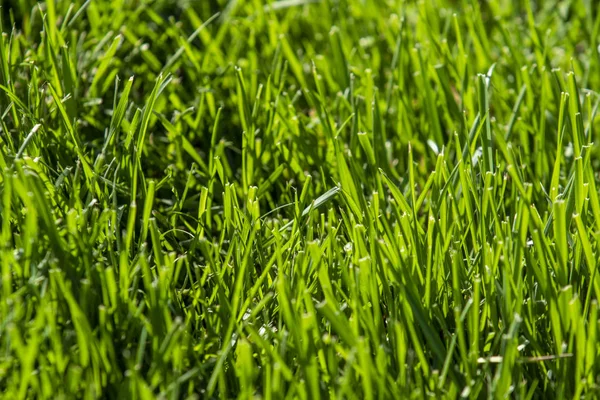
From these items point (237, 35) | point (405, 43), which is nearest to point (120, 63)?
point (237, 35)

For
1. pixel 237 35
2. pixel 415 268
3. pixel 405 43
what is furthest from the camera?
pixel 237 35

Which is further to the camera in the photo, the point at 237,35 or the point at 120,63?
the point at 237,35

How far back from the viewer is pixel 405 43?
2182mm

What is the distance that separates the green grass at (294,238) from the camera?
1201 millimetres

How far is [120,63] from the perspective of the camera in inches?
86.6

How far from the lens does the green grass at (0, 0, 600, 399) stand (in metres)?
1.20

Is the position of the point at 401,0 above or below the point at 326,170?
above

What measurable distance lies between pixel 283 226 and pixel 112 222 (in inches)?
13.7

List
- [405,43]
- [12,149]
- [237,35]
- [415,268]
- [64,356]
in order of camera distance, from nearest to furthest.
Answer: [64,356] → [415,268] → [12,149] → [405,43] → [237,35]

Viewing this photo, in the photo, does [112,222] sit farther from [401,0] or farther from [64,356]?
[401,0]


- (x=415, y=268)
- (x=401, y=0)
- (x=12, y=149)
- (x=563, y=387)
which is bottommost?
(x=563, y=387)

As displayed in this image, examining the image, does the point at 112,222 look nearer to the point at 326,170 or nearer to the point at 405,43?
the point at 326,170

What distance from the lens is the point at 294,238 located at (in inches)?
58.4

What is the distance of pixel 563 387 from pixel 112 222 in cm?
79
